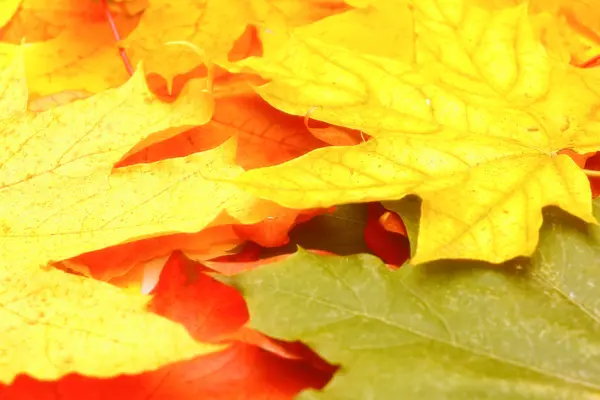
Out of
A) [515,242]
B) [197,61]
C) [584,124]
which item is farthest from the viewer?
[197,61]

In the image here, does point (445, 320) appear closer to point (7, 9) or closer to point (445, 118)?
point (445, 118)

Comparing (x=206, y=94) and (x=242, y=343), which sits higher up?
(x=206, y=94)

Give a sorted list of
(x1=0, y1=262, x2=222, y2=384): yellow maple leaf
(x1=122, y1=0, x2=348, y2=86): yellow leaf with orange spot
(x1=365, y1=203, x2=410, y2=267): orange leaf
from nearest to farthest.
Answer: (x1=0, y1=262, x2=222, y2=384): yellow maple leaf < (x1=365, y1=203, x2=410, y2=267): orange leaf < (x1=122, y1=0, x2=348, y2=86): yellow leaf with orange spot

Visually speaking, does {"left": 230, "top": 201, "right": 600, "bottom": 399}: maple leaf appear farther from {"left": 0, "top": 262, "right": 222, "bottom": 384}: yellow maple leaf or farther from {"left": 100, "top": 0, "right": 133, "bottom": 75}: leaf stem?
{"left": 100, "top": 0, "right": 133, "bottom": 75}: leaf stem

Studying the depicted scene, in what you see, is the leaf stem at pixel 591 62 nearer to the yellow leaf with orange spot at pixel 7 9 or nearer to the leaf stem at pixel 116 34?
the leaf stem at pixel 116 34

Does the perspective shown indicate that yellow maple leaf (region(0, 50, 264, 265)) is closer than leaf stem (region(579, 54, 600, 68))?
Yes

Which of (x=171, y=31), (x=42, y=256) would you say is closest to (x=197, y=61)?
(x=171, y=31)

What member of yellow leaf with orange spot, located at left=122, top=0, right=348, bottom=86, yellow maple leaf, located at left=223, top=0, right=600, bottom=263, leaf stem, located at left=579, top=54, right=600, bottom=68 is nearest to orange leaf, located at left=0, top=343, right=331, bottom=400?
yellow maple leaf, located at left=223, top=0, right=600, bottom=263

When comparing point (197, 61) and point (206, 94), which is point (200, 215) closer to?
point (206, 94)
